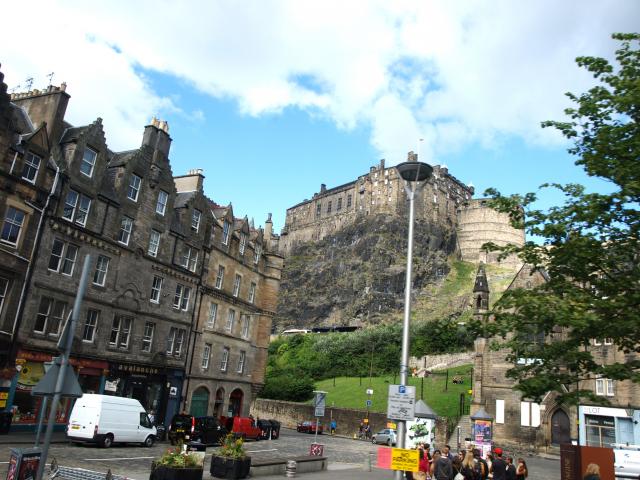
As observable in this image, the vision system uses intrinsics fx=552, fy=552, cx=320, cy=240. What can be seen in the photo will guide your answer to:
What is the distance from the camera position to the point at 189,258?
36375 millimetres

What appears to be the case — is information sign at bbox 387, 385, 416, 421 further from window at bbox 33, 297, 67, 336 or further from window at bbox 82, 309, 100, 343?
window at bbox 82, 309, 100, 343

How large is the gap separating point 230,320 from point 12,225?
1840 centimetres

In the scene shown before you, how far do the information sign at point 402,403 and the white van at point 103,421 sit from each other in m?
15.9

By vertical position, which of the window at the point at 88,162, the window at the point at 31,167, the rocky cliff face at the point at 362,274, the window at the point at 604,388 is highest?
the rocky cliff face at the point at 362,274

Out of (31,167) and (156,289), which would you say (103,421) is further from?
(31,167)

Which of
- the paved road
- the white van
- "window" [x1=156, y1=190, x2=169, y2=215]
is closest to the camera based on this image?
the paved road

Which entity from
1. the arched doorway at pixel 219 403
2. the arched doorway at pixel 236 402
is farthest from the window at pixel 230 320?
the arched doorway at pixel 236 402

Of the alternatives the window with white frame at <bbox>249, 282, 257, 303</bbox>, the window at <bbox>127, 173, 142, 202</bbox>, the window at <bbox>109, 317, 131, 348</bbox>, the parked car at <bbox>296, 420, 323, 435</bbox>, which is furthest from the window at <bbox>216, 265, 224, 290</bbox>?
the parked car at <bbox>296, 420, 323, 435</bbox>

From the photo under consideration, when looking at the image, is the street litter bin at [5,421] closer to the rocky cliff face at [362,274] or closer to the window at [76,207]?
the window at [76,207]

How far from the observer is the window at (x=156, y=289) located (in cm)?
3338

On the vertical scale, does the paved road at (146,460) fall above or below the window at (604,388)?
below

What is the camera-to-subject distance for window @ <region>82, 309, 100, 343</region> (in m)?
28.7

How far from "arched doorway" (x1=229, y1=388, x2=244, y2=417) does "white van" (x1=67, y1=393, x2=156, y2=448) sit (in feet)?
53.5

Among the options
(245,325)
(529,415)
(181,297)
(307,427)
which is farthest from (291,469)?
(307,427)
